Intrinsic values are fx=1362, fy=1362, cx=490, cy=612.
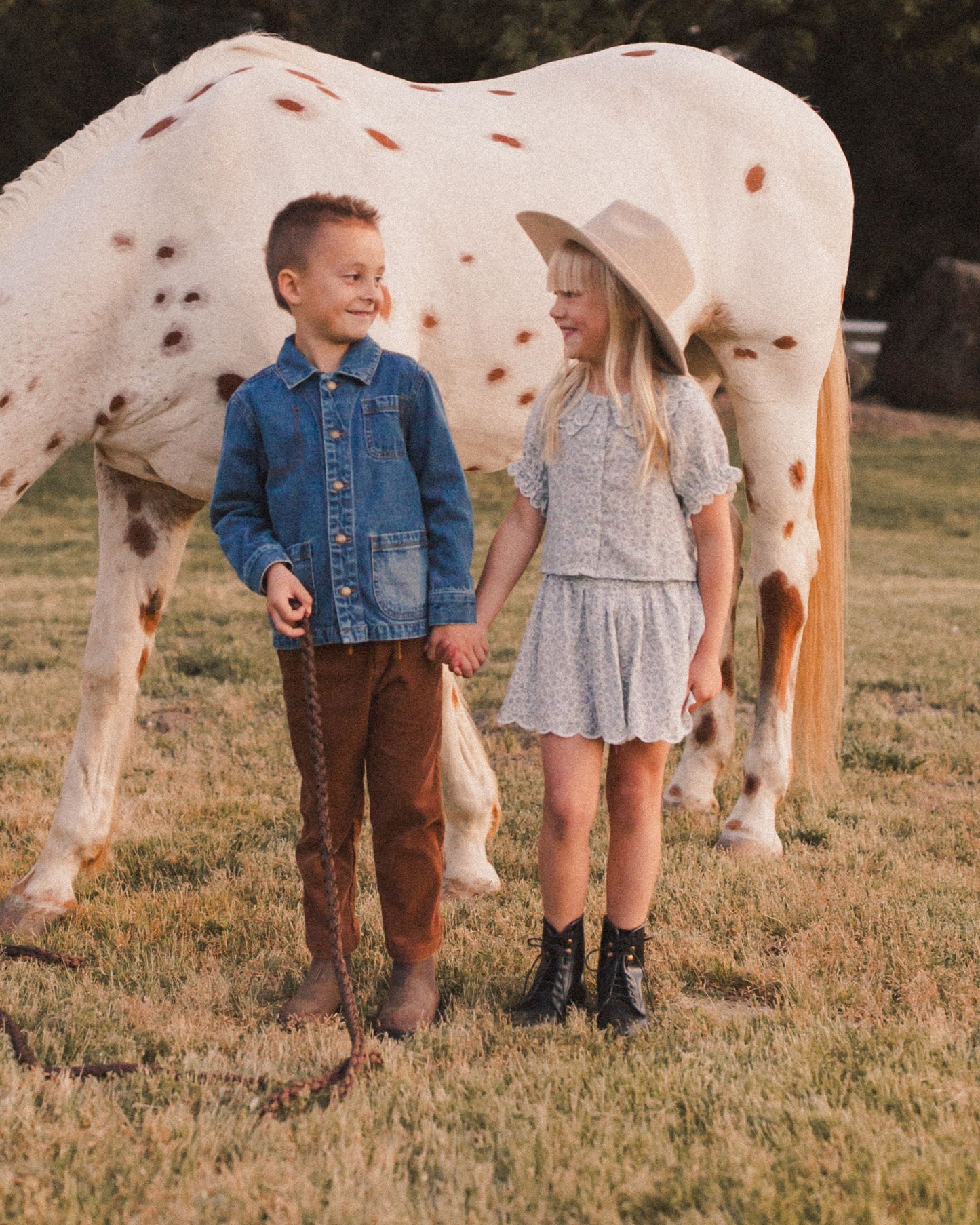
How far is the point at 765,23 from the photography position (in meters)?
14.2

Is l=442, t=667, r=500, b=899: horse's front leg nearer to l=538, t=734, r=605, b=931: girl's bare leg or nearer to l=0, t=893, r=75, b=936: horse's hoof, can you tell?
l=538, t=734, r=605, b=931: girl's bare leg

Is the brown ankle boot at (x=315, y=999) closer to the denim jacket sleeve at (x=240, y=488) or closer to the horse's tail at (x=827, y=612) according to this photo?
the denim jacket sleeve at (x=240, y=488)

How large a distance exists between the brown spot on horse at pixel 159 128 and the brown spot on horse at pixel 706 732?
2501mm

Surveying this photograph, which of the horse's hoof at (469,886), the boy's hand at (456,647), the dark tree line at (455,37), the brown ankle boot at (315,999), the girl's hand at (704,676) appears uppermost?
the dark tree line at (455,37)

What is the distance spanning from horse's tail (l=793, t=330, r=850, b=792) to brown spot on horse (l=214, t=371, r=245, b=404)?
86.4 inches

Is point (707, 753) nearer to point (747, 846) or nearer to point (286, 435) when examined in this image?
point (747, 846)

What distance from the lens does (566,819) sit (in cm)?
280

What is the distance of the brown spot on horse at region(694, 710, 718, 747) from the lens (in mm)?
4566

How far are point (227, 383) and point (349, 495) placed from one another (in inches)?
25.1

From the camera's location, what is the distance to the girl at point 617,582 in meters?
2.72

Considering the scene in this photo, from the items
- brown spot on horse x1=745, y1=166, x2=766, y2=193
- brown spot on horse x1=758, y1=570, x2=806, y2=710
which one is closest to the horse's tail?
brown spot on horse x1=758, y1=570, x2=806, y2=710

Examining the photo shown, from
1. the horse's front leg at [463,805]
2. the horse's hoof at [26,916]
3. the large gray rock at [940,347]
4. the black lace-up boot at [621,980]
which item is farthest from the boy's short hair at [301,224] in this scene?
the large gray rock at [940,347]

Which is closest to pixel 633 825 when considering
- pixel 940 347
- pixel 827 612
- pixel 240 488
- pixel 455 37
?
pixel 240 488

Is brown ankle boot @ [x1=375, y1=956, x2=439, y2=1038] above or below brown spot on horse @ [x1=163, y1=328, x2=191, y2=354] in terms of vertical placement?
below
